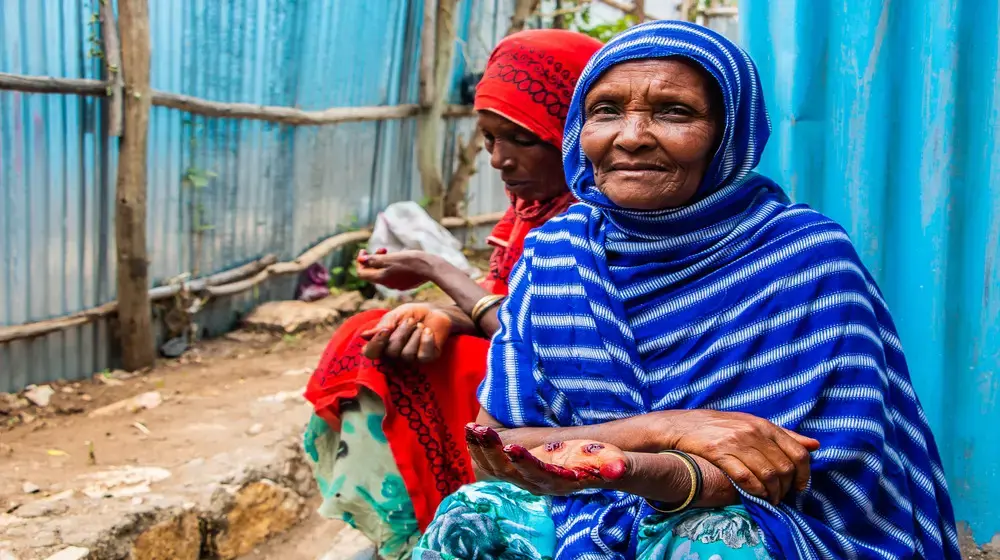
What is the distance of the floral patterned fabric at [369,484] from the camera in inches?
107

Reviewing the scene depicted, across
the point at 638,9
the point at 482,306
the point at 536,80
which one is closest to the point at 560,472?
the point at 482,306

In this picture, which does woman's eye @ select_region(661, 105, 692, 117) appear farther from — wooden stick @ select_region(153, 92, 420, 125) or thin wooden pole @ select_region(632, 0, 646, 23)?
thin wooden pole @ select_region(632, 0, 646, 23)

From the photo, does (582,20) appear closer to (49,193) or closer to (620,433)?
(49,193)

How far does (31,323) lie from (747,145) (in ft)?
13.3

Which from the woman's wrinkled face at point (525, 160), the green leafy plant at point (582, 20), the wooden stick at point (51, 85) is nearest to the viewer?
the woman's wrinkled face at point (525, 160)

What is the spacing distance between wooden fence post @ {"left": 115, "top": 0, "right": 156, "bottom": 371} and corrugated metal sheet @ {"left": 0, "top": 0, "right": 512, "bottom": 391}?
12cm

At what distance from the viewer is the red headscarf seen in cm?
280

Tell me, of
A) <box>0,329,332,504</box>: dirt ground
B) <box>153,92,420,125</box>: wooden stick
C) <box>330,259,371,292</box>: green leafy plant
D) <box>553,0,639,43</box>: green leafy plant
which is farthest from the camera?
<box>553,0,639,43</box>: green leafy plant

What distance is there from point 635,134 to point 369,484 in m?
1.32

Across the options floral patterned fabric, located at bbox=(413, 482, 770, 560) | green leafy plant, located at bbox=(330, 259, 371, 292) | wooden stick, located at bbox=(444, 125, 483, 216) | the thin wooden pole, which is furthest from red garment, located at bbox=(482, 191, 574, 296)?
the thin wooden pole

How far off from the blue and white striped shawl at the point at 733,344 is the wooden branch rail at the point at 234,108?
341 cm

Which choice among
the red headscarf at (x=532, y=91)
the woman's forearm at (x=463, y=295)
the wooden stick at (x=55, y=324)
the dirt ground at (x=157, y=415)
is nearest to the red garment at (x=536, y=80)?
the red headscarf at (x=532, y=91)

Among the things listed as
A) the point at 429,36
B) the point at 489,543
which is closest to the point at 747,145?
the point at 489,543

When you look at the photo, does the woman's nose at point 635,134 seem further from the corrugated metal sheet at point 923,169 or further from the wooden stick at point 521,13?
the wooden stick at point 521,13
